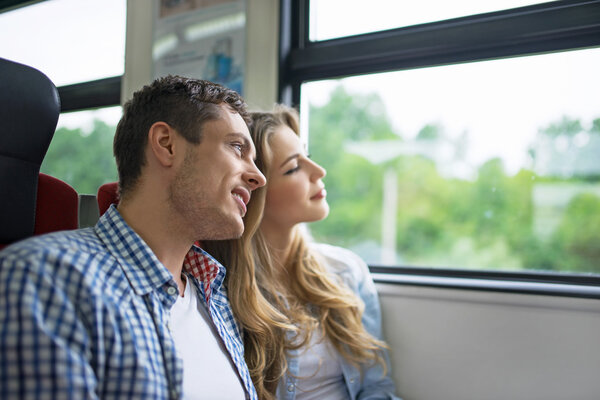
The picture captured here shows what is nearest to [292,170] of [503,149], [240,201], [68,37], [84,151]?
[240,201]

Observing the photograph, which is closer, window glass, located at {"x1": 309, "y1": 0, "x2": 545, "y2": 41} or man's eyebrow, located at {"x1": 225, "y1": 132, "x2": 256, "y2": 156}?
man's eyebrow, located at {"x1": 225, "y1": 132, "x2": 256, "y2": 156}

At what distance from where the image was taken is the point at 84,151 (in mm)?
2996

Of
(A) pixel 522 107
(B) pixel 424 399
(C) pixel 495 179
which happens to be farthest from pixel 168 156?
A: (A) pixel 522 107

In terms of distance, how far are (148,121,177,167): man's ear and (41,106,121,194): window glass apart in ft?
5.92

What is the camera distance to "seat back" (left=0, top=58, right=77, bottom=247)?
103cm

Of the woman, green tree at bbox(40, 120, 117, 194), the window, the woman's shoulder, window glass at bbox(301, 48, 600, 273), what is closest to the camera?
the woman

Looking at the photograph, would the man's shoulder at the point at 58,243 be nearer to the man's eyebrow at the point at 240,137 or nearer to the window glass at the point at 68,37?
the man's eyebrow at the point at 240,137

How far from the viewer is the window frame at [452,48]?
1623 millimetres

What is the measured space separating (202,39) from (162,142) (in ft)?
4.22

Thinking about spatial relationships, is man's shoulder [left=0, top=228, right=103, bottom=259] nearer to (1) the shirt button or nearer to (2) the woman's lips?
(1) the shirt button

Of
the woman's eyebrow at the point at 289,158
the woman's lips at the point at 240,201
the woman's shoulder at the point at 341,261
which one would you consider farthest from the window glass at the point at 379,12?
the woman's lips at the point at 240,201

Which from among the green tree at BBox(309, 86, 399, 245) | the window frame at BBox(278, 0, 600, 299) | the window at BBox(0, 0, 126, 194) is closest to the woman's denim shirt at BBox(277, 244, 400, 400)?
the window frame at BBox(278, 0, 600, 299)

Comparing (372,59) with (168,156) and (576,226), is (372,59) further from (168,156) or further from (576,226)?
(576,226)

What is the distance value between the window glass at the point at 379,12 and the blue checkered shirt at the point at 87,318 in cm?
140
